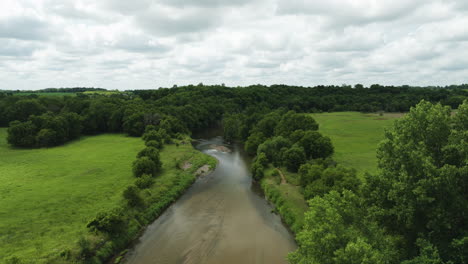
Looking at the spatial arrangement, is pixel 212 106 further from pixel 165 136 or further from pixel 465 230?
pixel 465 230

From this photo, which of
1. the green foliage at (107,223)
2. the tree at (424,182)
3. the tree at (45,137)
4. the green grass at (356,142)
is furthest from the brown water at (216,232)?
the tree at (45,137)

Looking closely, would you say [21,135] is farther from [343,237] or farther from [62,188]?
[343,237]

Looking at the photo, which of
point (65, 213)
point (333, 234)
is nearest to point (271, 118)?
point (65, 213)

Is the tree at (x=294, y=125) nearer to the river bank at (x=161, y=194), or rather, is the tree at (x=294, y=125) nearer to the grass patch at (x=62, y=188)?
the river bank at (x=161, y=194)

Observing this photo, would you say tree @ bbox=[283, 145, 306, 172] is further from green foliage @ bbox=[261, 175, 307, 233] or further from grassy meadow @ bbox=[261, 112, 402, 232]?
green foliage @ bbox=[261, 175, 307, 233]

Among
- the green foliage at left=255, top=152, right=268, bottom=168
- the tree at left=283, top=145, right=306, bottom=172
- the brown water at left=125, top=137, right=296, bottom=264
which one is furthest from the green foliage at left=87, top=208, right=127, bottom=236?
the tree at left=283, top=145, right=306, bottom=172

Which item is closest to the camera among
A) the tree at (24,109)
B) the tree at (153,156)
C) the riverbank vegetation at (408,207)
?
the riverbank vegetation at (408,207)
